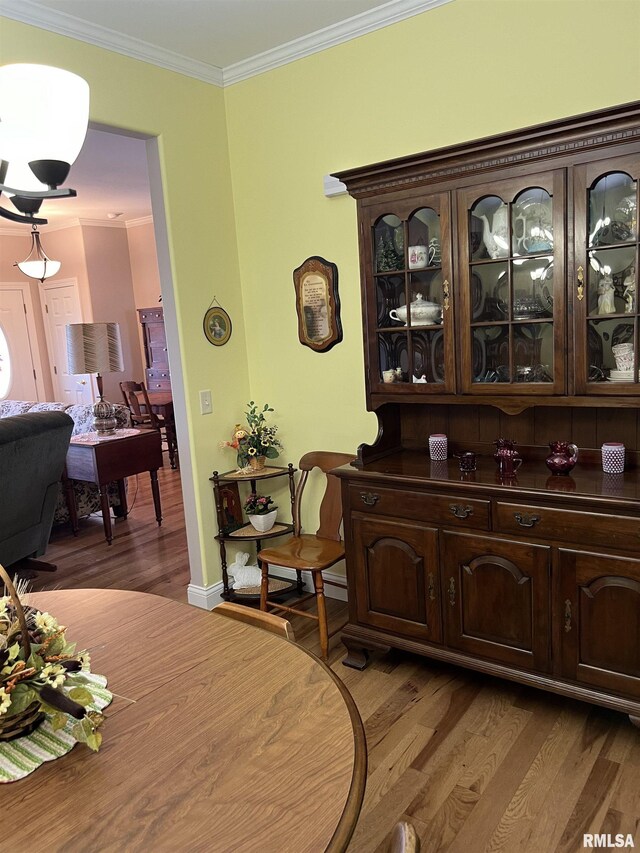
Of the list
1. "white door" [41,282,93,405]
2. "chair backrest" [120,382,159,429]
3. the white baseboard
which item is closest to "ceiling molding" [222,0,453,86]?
the white baseboard

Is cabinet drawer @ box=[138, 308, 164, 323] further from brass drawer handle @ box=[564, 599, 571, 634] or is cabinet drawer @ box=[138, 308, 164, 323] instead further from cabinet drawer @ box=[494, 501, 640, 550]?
brass drawer handle @ box=[564, 599, 571, 634]

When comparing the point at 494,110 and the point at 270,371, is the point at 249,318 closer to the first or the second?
the point at 270,371

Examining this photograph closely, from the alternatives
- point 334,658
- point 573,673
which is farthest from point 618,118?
point 334,658

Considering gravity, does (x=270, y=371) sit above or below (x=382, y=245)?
below

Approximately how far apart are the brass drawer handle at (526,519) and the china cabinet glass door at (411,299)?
57cm

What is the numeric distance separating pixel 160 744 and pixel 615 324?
6.32ft

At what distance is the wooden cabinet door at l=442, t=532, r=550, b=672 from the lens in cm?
226

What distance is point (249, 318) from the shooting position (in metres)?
3.60

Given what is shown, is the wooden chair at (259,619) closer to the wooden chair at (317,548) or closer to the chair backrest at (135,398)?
the wooden chair at (317,548)

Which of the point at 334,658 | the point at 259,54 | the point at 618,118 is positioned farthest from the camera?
Result: the point at 259,54

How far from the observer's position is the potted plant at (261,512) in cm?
340

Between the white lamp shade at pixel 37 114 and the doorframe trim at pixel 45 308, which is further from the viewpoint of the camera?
the doorframe trim at pixel 45 308

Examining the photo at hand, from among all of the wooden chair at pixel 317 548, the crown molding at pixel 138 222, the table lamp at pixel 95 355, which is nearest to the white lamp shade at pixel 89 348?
the table lamp at pixel 95 355

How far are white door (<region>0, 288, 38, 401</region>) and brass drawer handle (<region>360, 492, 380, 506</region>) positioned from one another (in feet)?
21.6
